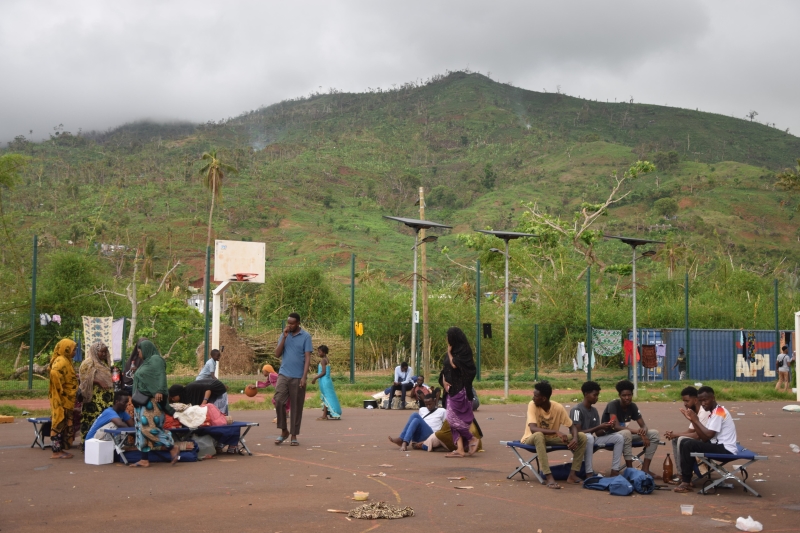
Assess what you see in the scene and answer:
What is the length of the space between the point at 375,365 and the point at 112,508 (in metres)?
23.3

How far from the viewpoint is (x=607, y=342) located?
31.3 meters

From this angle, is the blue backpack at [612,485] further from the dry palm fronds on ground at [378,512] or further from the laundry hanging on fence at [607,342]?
the laundry hanging on fence at [607,342]

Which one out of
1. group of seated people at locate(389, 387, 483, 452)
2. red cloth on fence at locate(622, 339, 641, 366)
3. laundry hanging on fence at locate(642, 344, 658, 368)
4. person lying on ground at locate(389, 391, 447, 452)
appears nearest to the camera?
group of seated people at locate(389, 387, 483, 452)

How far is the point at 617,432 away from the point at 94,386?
710cm

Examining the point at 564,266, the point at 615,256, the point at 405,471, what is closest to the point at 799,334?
the point at 405,471

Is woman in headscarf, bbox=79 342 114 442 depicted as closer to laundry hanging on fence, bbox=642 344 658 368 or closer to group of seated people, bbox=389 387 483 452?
group of seated people, bbox=389 387 483 452

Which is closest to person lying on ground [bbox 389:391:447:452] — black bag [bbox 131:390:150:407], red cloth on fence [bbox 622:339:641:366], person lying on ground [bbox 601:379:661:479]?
person lying on ground [bbox 601:379:661:479]

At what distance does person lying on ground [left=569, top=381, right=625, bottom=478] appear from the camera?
9.62 metres

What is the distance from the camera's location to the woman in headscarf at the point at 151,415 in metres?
10.5

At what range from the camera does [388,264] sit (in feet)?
229

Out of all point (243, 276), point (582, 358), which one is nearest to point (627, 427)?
point (243, 276)

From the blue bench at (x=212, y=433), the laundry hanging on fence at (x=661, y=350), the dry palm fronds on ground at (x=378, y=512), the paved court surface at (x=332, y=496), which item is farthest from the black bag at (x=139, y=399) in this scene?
the laundry hanging on fence at (x=661, y=350)

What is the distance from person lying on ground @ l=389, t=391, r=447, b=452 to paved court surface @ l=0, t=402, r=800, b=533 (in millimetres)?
238

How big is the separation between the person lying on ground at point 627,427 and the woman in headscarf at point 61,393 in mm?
7001
